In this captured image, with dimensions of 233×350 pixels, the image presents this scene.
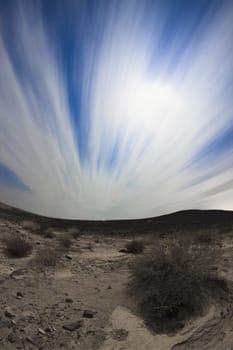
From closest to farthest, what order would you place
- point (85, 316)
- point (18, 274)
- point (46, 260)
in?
1. point (85, 316)
2. point (18, 274)
3. point (46, 260)

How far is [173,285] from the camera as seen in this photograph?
662 centimetres

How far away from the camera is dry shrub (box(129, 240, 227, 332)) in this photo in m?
6.05

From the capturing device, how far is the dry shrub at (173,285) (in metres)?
6.05

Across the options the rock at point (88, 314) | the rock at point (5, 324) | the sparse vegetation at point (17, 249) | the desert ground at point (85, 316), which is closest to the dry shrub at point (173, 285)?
the desert ground at point (85, 316)

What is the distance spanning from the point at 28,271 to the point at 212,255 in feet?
19.3

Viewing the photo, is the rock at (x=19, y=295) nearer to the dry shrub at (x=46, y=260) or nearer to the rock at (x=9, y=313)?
the rock at (x=9, y=313)

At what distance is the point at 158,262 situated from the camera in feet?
25.3

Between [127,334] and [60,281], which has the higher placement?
[60,281]

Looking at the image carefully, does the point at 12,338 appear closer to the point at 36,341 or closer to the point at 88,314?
the point at 36,341

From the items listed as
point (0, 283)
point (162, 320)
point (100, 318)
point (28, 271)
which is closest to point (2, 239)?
point (28, 271)

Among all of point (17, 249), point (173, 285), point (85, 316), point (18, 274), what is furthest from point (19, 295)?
point (17, 249)

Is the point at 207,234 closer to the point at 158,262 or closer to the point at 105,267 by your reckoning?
the point at 105,267

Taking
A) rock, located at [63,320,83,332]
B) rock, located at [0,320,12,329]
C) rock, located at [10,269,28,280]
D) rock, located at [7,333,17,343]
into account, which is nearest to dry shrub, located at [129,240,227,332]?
rock, located at [63,320,83,332]

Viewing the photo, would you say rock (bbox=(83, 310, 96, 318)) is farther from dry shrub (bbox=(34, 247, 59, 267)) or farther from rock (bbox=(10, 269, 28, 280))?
dry shrub (bbox=(34, 247, 59, 267))
